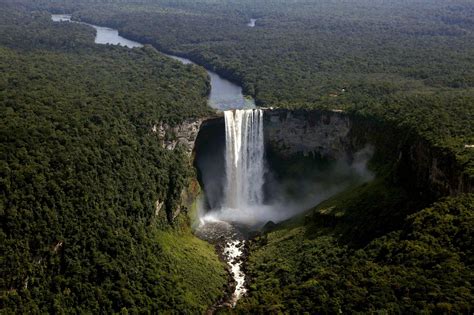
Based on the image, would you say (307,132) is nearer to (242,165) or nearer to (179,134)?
(242,165)

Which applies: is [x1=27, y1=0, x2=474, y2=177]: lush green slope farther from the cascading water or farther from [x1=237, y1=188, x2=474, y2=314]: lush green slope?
[x1=237, y1=188, x2=474, y2=314]: lush green slope

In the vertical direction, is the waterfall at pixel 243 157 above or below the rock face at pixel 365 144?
below

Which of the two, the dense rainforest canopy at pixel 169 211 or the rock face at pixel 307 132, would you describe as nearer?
the dense rainforest canopy at pixel 169 211

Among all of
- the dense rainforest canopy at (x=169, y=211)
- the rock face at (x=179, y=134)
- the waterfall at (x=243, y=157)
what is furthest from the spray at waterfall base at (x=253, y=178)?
the dense rainforest canopy at (x=169, y=211)

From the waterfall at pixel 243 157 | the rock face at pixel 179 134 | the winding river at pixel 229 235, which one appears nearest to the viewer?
the winding river at pixel 229 235

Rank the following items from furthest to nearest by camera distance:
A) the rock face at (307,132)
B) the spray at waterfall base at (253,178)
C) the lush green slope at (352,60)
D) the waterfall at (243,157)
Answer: the waterfall at (243,157), the rock face at (307,132), the spray at waterfall base at (253,178), the lush green slope at (352,60)

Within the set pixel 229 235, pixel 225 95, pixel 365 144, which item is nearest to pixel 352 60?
pixel 225 95

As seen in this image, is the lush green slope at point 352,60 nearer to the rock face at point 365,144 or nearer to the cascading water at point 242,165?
the rock face at point 365,144
